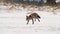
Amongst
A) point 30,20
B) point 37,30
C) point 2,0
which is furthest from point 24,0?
point 37,30

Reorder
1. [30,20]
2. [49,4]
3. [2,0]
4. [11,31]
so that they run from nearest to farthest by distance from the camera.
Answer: [11,31] → [30,20] → [49,4] → [2,0]

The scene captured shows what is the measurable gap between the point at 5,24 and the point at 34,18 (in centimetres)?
144

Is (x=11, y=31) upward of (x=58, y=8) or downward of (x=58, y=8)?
upward

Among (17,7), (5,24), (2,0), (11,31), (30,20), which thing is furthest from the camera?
(2,0)

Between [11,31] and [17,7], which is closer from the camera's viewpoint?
[11,31]

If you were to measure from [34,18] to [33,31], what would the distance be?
2.26 metres

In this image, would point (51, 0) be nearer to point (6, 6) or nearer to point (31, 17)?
point (6, 6)

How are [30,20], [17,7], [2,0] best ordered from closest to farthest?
[30,20]
[17,7]
[2,0]

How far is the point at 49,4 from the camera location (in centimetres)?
2103

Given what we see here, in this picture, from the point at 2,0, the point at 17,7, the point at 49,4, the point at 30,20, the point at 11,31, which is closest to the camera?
the point at 11,31

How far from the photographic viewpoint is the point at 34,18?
12.2 metres

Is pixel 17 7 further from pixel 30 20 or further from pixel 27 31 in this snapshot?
pixel 27 31

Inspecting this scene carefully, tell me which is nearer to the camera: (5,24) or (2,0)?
(5,24)

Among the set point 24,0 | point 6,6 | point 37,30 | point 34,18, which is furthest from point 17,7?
point 37,30
